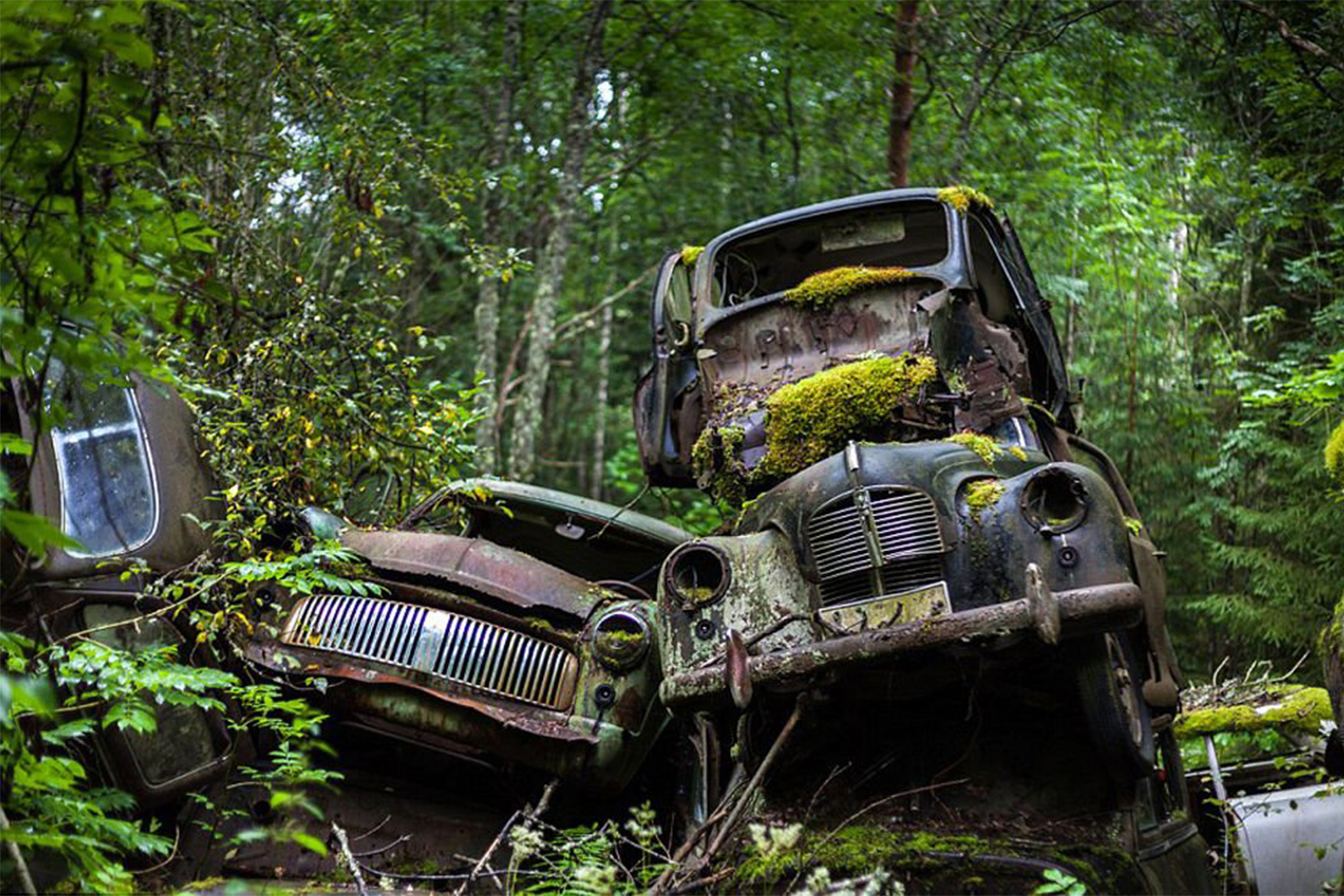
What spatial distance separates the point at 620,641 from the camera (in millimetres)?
5707

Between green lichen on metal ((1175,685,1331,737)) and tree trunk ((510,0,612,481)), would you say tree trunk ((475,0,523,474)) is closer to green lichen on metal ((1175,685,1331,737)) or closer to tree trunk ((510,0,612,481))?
tree trunk ((510,0,612,481))

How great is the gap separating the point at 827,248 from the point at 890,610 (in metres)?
3.40

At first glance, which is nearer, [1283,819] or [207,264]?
[1283,819]

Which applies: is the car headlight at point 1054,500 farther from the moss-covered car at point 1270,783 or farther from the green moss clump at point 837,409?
the moss-covered car at point 1270,783

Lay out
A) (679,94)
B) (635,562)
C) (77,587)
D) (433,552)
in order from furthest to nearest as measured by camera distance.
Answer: (679,94) → (635,562) → (433,552) → (77,587)

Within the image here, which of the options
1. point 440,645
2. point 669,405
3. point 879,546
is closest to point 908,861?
point 879,546

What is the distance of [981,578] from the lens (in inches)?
186

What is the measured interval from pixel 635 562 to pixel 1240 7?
6.17 meters

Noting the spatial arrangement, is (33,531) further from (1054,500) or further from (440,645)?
(1054,500)

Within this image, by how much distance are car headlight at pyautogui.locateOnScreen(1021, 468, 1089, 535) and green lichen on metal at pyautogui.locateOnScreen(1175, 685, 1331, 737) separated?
105 inches

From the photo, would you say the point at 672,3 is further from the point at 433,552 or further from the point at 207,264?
the point at 433,552

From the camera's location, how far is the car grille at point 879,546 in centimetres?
479

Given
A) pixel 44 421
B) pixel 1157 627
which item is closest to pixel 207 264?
pixel 44 421

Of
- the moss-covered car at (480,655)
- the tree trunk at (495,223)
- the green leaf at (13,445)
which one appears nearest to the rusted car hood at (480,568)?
the moss-covered car at (480,655)
